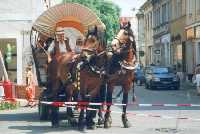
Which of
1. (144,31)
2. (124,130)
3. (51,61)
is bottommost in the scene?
(124,130)

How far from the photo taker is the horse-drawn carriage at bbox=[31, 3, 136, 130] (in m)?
15.4

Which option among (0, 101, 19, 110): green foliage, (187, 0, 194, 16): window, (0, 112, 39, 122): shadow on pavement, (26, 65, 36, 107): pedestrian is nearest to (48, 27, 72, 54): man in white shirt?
(0, 112, 39, 122): shadow on pavement

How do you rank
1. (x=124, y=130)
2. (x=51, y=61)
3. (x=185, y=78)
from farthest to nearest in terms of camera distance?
(x=185, y=78) < (x=51, y=61) < (x=124, y=130)

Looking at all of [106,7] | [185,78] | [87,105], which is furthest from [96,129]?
[106,7]

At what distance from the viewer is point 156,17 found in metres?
74.6

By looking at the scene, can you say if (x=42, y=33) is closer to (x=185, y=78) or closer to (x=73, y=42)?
(x=73, y=42)

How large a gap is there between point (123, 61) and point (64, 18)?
11.6ft

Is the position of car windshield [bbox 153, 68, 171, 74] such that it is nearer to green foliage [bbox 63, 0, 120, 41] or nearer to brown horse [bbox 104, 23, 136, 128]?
brown horse [bbox 104, 23, 136, 128]

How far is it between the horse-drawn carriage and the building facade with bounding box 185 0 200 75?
29852 millimetres

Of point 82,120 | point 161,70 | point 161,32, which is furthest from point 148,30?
point 82,120

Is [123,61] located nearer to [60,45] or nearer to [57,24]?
[60,45]

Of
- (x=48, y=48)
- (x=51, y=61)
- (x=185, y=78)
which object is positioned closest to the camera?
(x=51, y=61)

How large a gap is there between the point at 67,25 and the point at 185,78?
3429 cm

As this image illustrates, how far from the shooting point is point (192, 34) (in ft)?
163
